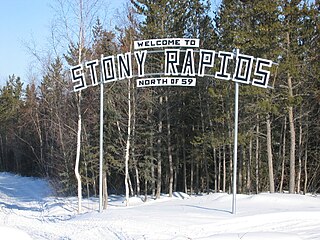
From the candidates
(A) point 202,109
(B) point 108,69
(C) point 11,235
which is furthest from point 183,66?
(A) point 202,109

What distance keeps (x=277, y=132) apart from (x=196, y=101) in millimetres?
5829

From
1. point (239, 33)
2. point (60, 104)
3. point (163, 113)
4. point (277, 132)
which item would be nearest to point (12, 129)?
point (60, 104)

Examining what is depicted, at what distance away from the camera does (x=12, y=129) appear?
167 feet

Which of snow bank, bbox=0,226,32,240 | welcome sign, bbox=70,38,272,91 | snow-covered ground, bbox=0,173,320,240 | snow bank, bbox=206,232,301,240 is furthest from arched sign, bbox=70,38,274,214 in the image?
snow bank, bbox=0,226,32,240

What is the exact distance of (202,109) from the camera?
80.8 feet

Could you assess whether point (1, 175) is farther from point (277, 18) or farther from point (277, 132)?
point (277, 18)

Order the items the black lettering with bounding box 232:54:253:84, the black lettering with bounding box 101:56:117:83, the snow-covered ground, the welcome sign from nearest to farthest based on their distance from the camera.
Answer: the snow-covered ground
the black lettering with bounding box 232:54:253:84
the welcome sign
the black lettering with bounding box 101:56:117:83

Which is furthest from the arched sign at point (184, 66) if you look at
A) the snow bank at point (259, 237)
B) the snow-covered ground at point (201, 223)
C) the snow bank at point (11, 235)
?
the snow bank at point (11, 235)

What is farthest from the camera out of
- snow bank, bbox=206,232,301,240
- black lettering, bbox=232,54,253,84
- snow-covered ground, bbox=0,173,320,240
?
black lettering, bbox=232,54,253,84

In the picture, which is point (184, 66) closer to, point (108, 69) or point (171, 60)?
point (171, 60)

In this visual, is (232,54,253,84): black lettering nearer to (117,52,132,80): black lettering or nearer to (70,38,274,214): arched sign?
(70,38,274,214): arched sign

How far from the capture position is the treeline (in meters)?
16.8

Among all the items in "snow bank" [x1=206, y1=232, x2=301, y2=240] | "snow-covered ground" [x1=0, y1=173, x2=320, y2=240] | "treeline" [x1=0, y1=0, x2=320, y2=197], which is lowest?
"snow-covered ground" [x1=0, y1=173, x2=320, y2=240]

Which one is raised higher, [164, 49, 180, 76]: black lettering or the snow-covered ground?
[164, 49, 180, 76]: black lettering
